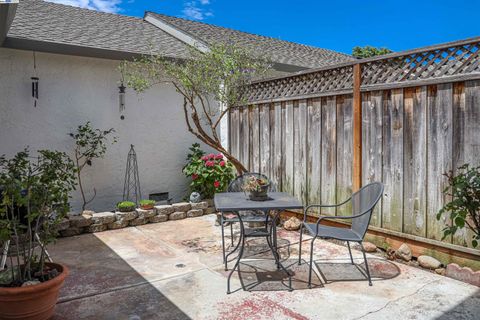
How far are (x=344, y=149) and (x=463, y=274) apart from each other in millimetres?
1903

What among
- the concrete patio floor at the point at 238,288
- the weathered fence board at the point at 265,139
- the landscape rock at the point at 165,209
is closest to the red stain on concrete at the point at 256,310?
the concrete patio floor at the point at 238,288

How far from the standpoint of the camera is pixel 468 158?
11.6 feet

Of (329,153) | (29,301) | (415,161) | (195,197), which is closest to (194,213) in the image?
(195,197)

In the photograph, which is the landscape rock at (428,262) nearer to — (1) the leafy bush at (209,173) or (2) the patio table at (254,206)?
(2) the patio table at (254,206)

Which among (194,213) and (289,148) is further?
(194,213)

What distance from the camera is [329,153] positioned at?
4973 mm

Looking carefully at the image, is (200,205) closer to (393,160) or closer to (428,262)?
(393,160)

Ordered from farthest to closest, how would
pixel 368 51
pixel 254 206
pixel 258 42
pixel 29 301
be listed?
pixel 368 51 < pixel 258 42 < pixel 254 206 < pixel 29 301

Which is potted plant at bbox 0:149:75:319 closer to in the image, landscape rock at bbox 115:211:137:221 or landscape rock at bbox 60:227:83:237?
landscape rock at bbox 60:227:83:237

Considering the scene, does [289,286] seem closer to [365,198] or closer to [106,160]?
[365,198]

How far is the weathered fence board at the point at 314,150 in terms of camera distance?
16.8ft

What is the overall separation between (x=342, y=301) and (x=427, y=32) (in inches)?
431

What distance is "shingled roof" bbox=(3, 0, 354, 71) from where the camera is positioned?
5.60 metres

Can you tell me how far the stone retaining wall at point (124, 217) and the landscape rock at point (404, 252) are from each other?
Answer: 3.44 m
